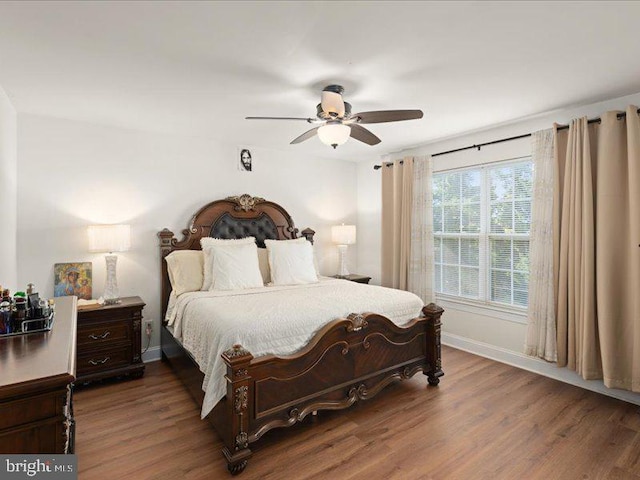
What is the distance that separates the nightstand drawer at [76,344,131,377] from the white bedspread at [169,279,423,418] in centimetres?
52

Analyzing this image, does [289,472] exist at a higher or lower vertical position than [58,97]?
lower

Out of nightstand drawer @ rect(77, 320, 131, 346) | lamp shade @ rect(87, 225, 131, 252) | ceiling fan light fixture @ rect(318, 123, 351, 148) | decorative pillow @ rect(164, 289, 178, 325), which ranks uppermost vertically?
ceiling fan light fixture @ rect(318, 123, 351, 148)

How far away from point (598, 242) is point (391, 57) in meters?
2.22

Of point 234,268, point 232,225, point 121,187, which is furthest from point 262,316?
point 121,187

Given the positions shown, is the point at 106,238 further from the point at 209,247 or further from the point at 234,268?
the point at 234,268

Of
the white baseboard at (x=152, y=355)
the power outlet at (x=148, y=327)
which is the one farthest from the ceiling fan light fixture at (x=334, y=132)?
the white baseboard at (x=152, y=355)

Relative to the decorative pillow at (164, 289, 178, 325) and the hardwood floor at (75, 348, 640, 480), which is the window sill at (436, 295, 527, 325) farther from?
the decorative pillow at (164, 289, 178, 325)

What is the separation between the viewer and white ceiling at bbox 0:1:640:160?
1649mm

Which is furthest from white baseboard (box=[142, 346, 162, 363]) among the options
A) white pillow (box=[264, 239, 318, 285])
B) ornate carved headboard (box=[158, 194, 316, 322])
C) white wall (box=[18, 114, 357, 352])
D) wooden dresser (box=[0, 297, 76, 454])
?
wooden dresser (box=[0, 297, 76, 454])

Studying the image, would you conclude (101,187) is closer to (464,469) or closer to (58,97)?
(58,97)

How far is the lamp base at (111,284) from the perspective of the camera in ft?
10.2

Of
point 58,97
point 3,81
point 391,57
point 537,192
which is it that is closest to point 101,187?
point 58,97

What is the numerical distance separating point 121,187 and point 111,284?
3.32ft

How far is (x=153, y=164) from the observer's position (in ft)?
11.9
